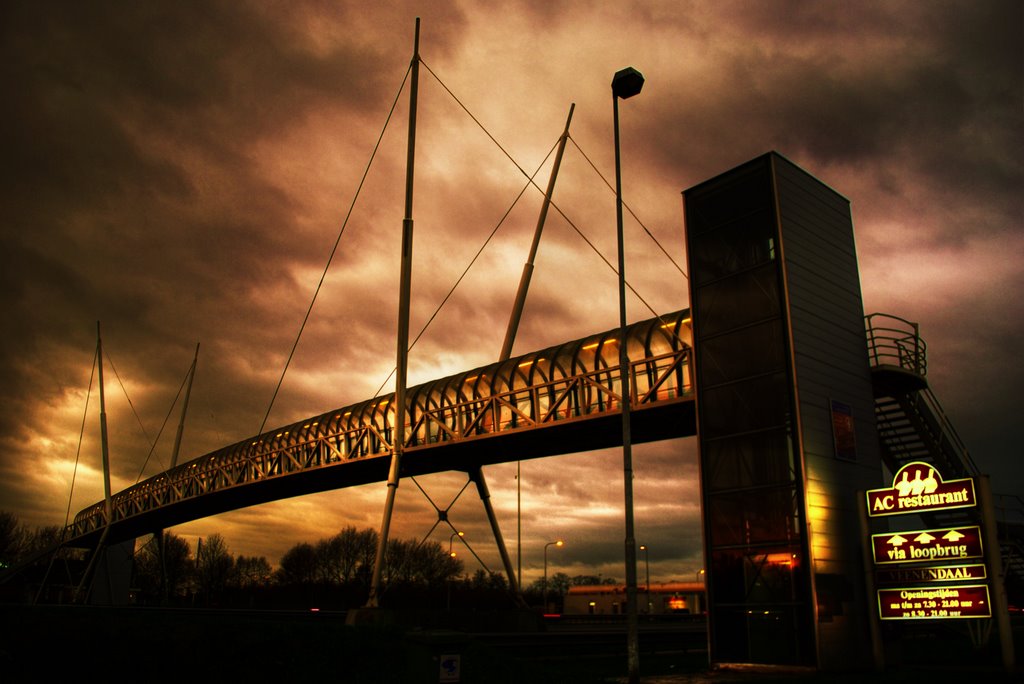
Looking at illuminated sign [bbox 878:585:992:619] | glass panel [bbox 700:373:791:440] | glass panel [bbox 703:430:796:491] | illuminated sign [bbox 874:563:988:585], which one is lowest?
illuminated sign [bbox 878:585:992:619]

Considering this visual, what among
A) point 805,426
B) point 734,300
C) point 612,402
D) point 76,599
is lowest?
point 76,599

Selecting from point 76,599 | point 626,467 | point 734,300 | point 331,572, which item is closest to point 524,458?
point 734,300

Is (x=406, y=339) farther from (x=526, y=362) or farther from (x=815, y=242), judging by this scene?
(x=815, y=242)

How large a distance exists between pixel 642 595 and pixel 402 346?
130 meters

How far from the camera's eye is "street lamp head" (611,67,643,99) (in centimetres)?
2250

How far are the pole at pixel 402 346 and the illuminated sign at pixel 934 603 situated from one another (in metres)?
21.4

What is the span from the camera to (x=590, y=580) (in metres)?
184

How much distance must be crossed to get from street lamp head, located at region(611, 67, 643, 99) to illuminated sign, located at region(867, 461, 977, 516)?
13.1 m

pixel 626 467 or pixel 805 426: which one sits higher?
pixel 805 426

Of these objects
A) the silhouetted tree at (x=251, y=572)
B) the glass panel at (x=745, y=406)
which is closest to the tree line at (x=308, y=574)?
the silhouetted tree at (x=251, y=572)

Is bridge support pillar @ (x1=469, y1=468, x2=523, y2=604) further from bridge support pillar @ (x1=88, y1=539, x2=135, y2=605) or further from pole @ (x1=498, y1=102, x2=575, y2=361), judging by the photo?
bridge support pillar @ (x1=88, y1=539, x2=135, y2=605)

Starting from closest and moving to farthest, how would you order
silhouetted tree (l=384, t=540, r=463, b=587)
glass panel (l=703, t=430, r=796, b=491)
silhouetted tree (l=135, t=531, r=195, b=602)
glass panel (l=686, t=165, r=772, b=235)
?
glass panel (l=703, t=430, r=796, b=491), glass panel (l=686, t=165, r=772, b=235), silhouetted tree (l=384, t=540, r=463, b=587), silhouetted tree (l=135, t=531, r=195, b=602)

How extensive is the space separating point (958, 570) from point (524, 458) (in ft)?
75.6

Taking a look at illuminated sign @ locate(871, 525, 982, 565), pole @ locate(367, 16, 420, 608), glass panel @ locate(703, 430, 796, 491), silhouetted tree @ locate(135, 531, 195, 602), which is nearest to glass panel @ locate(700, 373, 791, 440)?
glass panel @ locate(703, 430, 796, 491)
